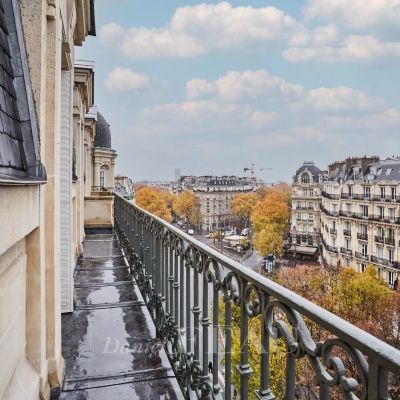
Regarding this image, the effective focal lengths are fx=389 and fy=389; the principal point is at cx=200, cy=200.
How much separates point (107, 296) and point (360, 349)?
4902mm

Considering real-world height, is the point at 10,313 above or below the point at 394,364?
below

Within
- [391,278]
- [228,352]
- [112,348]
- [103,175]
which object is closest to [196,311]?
[228,352]

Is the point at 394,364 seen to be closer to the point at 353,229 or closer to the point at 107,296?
the point at 107,296

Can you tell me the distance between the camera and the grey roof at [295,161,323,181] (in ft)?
212

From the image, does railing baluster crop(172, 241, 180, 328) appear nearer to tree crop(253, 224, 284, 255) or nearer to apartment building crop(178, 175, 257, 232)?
tree crop(253, 224, 284, 255)

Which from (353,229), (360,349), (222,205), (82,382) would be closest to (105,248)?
(82,382)

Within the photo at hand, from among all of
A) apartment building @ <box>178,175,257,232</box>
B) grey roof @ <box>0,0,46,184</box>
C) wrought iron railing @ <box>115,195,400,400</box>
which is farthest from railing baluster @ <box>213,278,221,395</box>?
apartment building @ <box>178,175,257,232</box>

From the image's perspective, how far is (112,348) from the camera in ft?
12.6

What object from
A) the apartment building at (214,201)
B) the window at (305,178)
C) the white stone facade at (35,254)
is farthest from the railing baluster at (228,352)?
the apartment building at (214,201)

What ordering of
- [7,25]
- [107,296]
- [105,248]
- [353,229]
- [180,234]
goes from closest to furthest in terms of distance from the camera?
[7,25]
[180,234]
[107,296]
[105,248]
[353,229]

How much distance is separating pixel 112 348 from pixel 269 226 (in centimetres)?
5892

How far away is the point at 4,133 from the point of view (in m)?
2.01

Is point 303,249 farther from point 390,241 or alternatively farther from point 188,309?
point 188,309

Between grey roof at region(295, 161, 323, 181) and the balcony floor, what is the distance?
6203 cm
